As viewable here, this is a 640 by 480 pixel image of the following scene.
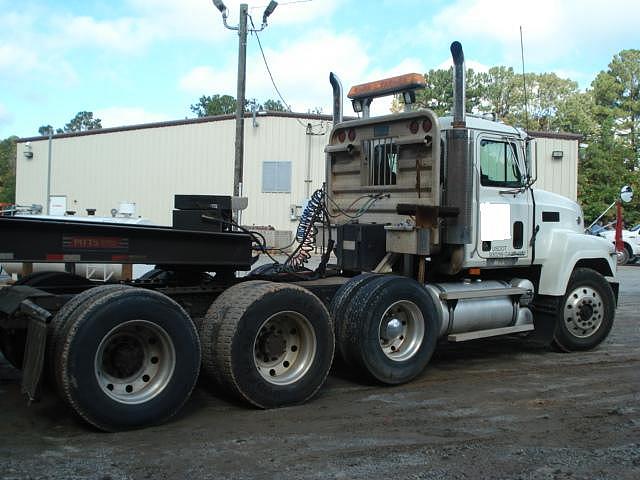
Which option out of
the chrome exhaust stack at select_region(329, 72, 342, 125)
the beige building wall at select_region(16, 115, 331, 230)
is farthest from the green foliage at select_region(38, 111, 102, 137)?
the chrome exhaust stack at select_region(329, 72, 342, 125)

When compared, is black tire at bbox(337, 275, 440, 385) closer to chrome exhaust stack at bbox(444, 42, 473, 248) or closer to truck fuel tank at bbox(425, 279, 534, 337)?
truck fuel tank at bbox(425, 279, 534, 337)

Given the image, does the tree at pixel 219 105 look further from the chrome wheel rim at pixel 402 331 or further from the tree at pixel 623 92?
the chrome wheel rim at pixel 402 331

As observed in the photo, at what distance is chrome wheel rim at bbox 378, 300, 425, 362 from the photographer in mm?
6762

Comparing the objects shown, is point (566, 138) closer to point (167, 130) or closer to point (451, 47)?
point (167, 130)

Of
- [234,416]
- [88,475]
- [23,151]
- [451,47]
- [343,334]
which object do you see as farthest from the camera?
[23,151]

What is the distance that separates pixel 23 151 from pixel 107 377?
36315 millimetres

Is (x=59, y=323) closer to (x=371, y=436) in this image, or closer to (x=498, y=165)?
(x=371, y=436)

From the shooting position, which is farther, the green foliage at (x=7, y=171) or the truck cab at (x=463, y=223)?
the green foliage at (x=7, y=171)

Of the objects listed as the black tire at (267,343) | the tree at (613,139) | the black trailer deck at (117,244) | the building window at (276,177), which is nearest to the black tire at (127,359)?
the black tire at (267,343)

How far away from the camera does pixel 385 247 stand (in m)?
7.54

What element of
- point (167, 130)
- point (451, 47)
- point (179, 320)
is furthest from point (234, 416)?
point (167, 130)

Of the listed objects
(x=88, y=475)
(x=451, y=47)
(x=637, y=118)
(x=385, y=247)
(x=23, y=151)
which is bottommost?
(x=88, y=475)

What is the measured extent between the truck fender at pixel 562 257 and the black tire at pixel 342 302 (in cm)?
271

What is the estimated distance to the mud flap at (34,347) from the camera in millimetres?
4740
